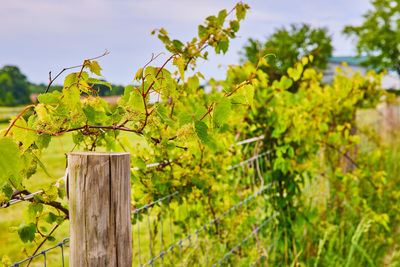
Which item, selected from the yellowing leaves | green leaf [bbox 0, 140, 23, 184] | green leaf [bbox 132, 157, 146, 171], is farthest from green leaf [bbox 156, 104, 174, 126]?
green leaf [bbox 132, 157, 146, 171]

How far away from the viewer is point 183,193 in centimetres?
207

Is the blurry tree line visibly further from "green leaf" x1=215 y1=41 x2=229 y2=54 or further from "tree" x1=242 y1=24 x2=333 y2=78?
"green leaf" x1=215 y1=41 x2=229 y2=54

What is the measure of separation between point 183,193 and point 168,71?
1048mm

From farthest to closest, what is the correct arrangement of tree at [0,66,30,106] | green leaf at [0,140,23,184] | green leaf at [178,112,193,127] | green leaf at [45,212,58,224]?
tree at [0,66,30,106]
green leaf at [45,212,58,224]
green leaf at [178,112,193,127]
green leaf at [0,140,23,184]

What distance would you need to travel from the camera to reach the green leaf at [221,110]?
3.83ft

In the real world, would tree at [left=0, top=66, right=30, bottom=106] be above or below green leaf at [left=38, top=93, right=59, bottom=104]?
above

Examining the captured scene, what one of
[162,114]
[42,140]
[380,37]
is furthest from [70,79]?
[380,37]

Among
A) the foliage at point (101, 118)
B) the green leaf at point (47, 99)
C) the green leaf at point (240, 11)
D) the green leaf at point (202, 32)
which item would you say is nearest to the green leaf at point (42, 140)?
the foliage at point (101, 118)

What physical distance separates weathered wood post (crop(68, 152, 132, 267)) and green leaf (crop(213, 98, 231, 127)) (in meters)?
0.34

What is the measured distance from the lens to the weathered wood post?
99 cm

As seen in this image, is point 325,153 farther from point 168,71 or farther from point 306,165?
point 168,71

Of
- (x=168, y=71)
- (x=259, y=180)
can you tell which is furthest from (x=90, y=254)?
(x=259, y=180)

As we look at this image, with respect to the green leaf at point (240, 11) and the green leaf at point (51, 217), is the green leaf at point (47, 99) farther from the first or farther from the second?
the green leaf at point (240, 11)

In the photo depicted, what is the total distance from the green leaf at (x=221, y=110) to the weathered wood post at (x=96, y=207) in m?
0.34
